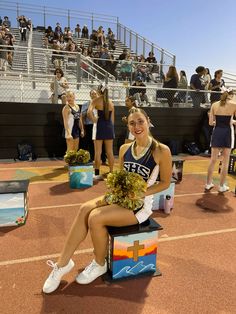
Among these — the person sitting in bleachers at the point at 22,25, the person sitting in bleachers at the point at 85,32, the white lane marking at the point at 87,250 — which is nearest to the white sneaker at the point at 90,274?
the white lane marking at the point at 87,250

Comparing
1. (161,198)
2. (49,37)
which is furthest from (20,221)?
(49,37)

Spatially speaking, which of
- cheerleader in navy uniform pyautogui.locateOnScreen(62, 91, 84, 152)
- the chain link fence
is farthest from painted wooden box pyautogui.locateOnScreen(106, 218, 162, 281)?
the chain link fence

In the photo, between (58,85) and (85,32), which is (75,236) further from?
(85,32)

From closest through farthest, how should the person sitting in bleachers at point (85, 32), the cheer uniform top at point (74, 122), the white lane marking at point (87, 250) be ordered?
1. the white lane marking at point (87, 250)
2. the cheer uniform top at point (74, 122)
3. the person sitting in bleachers at point (85, 32)

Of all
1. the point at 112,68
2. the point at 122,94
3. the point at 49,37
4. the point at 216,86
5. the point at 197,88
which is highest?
the point at 49,37

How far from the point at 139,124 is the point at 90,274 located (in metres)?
1.68

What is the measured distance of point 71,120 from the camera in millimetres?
7250

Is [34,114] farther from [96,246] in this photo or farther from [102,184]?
[96,246]

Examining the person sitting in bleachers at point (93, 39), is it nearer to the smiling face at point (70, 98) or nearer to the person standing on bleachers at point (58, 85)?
the person standing on bleachers at point (58, 85)

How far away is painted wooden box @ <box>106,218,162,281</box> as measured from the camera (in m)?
2.99

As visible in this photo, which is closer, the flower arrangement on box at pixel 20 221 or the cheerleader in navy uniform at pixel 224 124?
the flower arrangement on box at pixel 20 221

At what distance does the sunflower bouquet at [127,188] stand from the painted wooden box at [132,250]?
282 mm

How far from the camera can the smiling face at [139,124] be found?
10.1 feet

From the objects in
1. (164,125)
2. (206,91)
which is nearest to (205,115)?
(206,91)
